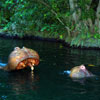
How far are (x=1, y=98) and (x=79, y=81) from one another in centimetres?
309

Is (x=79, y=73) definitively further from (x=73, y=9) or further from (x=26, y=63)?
(x=73, y=9)

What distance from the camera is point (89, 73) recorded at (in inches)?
399

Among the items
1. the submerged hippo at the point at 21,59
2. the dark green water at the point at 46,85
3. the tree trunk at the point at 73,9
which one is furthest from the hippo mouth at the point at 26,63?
the tree trunk at the point at 73,9

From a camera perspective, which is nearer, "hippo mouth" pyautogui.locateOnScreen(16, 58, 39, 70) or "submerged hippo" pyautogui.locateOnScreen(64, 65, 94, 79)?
"submerged hippo" pyautogui.locateOnScreen(64, 65, 94, 79)

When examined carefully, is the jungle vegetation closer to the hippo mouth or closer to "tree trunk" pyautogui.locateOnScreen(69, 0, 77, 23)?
"tree trunk" pyautogui.locateOnScreen(69, 0, 77, 23)

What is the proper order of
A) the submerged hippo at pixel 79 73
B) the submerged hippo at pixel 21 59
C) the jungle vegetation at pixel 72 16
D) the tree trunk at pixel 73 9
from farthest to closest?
the tree trunk at pixel 73 9 → the jungle vegetation at pixel 72 16 → the submerged hippo at pixel 21 59 → the submerged hippo at pixel 79 73

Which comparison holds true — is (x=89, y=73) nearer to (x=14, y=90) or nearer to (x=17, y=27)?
(x=14, y=90)

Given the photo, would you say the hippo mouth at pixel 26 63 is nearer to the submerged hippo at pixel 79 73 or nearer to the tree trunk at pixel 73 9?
the submerged hippo at pixel 79 73

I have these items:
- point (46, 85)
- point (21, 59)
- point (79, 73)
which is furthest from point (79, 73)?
point (21, 59)

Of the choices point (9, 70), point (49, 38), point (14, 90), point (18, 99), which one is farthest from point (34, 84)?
point (49, 38)

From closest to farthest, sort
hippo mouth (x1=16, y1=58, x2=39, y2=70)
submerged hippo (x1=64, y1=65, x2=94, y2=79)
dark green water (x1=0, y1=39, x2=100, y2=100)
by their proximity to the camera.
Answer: dark green water (x1=0, y1=39, x2=100, y2=100)
submerged hippo (x1=64, y1=65, x2=94, y2=79)
hippo mouth (x1=16, y1=58, x2=39, y2=70)

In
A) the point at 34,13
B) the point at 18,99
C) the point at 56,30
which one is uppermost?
the point at 34,13

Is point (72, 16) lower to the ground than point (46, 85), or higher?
higher

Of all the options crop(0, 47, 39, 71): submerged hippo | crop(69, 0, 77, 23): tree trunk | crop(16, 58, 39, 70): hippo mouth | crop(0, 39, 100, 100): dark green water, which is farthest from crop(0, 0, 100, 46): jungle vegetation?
crop(0, 47, 39, 71): submerged hippo
